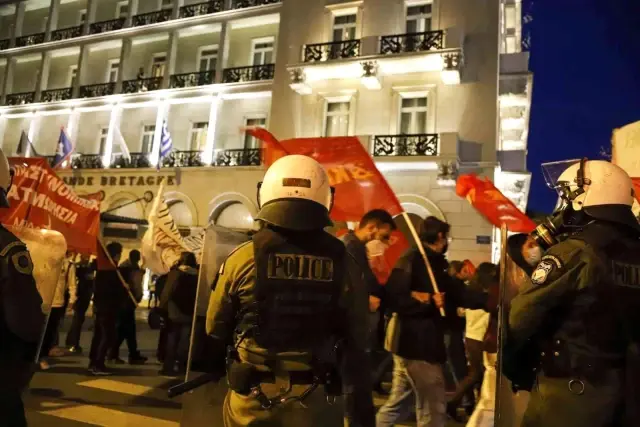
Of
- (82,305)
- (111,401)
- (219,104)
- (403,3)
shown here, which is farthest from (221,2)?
(111,401)

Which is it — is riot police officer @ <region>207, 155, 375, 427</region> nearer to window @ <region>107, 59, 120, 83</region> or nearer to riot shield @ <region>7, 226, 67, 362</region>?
riot shield @ <region>7, 226, 67, 362</region>

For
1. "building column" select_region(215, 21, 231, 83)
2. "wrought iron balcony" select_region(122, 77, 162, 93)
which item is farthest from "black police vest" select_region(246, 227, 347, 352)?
"wrought iron balcony" select_region(122, 77, 162, 93)

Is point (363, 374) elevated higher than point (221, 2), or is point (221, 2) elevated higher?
point (221, 2)

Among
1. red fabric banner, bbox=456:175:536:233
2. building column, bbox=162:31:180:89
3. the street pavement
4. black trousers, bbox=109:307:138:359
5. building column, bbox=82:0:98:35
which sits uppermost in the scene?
building column, bbox=82:0:98:35

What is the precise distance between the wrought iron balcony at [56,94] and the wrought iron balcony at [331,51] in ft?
39.7

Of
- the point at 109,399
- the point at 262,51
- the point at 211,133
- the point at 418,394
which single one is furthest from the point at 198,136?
the point at 418,394

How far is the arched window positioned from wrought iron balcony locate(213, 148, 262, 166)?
151cm

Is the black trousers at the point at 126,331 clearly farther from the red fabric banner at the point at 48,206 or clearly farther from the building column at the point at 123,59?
the building column at the point at 123,59

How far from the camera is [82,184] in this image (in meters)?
21.2

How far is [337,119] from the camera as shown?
57.3 ft

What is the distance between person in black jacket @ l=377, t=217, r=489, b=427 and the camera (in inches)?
149

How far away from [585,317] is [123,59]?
75.1ft

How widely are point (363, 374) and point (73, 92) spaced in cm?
2438

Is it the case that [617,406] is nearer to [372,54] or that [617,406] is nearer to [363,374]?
[363,374]
